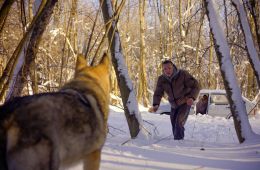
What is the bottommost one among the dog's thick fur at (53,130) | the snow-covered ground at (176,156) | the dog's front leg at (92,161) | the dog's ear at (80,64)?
the snow-covered ground at (176,156)

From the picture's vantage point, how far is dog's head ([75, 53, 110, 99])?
4.30 m

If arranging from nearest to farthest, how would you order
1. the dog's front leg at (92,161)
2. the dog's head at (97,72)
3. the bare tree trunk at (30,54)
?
1. the dog's front leg at (92,161)
2. the dog's head at (97,72)
3. the bare tree trunk at (30,54)

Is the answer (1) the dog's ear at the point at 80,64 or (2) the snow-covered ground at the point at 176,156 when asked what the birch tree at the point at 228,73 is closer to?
(2) the snow-covered ground at the point at 176,156

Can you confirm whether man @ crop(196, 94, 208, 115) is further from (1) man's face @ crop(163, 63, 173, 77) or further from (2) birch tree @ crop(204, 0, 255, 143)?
(2) birch tree @ crop(204, 0, 255, 143)

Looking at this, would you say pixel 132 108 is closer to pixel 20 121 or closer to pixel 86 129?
pixel 86 129

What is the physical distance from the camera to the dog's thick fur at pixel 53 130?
2.78m

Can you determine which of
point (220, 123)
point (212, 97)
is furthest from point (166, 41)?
point (220, 123)

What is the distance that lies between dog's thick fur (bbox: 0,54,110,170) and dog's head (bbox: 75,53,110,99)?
0.40m

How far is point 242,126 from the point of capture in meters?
7.62

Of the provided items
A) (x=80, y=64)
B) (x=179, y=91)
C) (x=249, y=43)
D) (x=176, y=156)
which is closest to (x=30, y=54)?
(x=80, y=64)

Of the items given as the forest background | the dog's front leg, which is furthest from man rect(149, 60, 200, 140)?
the dog's front leg

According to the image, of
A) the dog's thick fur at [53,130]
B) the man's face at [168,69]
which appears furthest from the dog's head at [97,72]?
the man's face at [168,69]

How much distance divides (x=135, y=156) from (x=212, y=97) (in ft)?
43.7

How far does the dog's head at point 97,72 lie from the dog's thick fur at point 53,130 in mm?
403
